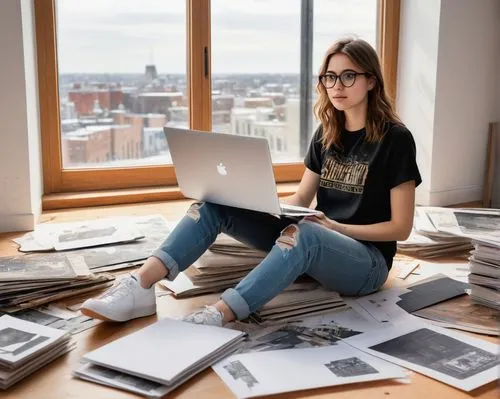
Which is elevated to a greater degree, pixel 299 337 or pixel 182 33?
pixel 182 33

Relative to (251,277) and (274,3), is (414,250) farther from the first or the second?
(274,3)

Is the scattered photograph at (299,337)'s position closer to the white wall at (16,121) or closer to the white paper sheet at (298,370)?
the white paper sheet at (298,370)

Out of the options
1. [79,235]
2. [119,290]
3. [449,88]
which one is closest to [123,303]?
[119,290]

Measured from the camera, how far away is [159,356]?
148 cm

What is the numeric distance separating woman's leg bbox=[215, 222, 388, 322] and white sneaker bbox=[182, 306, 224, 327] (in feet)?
0.06

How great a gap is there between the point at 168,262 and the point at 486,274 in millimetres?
898

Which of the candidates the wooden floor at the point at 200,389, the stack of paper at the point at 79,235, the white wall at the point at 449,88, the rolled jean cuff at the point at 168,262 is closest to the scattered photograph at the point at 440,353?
the wooden floor at the point at 200,389

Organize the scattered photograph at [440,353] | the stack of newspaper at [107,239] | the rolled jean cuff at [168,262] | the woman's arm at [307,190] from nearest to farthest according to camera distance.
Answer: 1. the scattered photograph at [440,353]
2. the rolled jean cuff at [168,262]
3. the woman's arm at [307,190]
4. the stack of newspaper at [107,239]

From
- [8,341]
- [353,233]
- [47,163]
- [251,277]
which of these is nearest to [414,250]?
[353,233]

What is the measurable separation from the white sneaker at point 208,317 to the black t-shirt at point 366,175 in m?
0.52

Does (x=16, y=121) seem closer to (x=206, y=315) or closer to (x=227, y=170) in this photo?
(x=227, y=170)

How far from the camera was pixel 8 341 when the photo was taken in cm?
153

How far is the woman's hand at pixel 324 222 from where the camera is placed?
5.85 feet

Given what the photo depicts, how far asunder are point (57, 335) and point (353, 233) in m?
0.83
